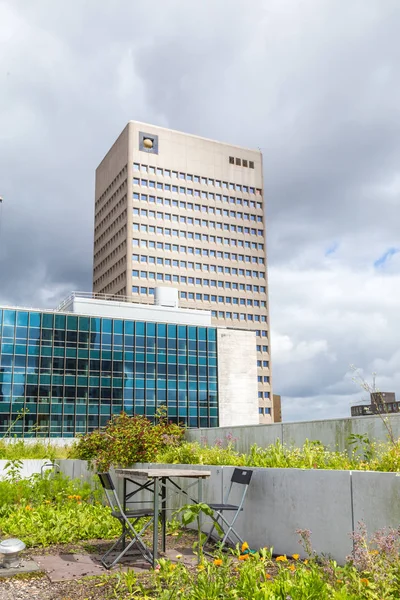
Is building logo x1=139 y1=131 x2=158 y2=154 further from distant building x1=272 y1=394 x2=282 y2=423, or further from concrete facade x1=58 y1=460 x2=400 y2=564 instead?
concrete facade x1=58 y1=460 x2=400 y2=564

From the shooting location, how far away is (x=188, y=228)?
96.0 metres

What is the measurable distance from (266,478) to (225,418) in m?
55.6

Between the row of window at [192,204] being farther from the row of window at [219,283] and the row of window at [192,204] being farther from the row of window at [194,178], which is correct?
the row of window at [219,283]

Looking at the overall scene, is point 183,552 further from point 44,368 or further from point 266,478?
point 44,368

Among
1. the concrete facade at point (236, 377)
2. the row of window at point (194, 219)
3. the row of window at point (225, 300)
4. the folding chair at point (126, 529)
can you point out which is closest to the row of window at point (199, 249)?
the row of window at point (194, 219)

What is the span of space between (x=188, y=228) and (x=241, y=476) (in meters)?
89.2

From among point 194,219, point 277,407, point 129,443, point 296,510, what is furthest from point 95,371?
point 277,407

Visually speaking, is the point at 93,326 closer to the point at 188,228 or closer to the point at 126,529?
the point at 188,228

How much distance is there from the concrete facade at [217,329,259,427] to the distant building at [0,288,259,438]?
0.35ft

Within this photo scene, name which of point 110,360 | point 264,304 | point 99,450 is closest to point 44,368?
point 110,360

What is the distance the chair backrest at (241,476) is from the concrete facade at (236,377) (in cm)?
5396

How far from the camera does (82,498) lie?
38.7 feet

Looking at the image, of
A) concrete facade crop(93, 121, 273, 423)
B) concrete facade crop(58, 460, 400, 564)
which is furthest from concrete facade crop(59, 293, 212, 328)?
concrete facade crop(58, 460, 400, 564)

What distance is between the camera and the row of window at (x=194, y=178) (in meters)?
93.8
